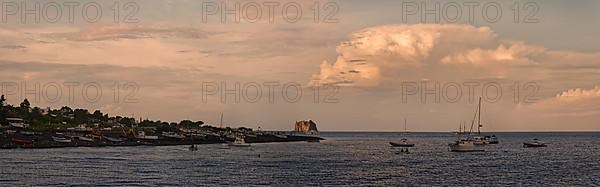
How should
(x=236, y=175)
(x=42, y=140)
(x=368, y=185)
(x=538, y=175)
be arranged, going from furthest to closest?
1. (x=42, y=140)
2. (x=538, y=175)
3. (x=236, y=175)
4. (x=368, y=185)

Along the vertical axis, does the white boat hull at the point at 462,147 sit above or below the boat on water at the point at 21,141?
below

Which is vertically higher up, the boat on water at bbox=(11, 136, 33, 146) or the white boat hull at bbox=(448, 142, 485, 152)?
the boat on water at bbox=(11, 136, 33, 146)

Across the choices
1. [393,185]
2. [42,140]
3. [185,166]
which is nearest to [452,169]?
[393,185]

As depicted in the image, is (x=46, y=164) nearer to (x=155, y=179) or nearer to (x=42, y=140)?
(x=155, y=179)

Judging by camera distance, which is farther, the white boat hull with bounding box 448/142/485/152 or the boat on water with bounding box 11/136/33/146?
→ the boat on water with bounding box 11/136/33/146

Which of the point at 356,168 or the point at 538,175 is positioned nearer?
the point at 538,175

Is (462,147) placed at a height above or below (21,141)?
below

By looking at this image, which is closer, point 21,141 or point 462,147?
point 462,147

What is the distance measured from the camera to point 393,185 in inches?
3305

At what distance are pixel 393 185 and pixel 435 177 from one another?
13.7 meters

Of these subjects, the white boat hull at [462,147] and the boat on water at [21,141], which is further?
the boat on water at [21,141]

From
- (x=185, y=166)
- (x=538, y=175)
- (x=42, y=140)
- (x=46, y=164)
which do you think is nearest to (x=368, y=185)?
(x=538, y=175)

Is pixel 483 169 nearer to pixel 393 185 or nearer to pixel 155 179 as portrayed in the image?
pixel 393 185

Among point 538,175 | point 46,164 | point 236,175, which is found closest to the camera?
point 236,175
